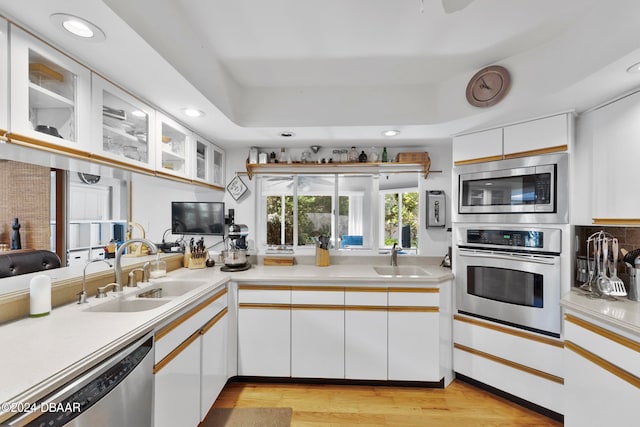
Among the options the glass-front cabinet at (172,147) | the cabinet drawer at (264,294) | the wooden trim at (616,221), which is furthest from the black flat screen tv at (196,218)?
the wooden trim at (616,221)

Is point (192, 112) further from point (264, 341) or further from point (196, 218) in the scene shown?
point (264, 341)

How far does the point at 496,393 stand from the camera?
2213 millimetres

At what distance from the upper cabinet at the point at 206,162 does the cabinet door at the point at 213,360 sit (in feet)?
3.94

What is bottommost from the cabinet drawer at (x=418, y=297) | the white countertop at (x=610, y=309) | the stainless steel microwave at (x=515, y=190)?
the cabinet drawer at (x=418, y=297)

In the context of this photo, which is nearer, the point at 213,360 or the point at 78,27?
the point at 78,27

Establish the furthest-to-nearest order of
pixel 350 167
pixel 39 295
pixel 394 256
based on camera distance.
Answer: pixel 350 167, pixel 394 256, pixel 39 295

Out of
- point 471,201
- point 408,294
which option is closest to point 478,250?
point 471,201

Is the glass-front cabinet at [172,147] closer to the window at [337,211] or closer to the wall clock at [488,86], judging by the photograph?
the window at [337,211]

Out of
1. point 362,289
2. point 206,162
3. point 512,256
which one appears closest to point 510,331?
point 512,256

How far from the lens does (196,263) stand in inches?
105

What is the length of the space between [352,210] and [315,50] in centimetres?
165

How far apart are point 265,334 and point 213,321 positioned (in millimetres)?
525

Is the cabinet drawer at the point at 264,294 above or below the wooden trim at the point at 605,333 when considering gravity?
below

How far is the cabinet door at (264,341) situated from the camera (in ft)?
7.63
